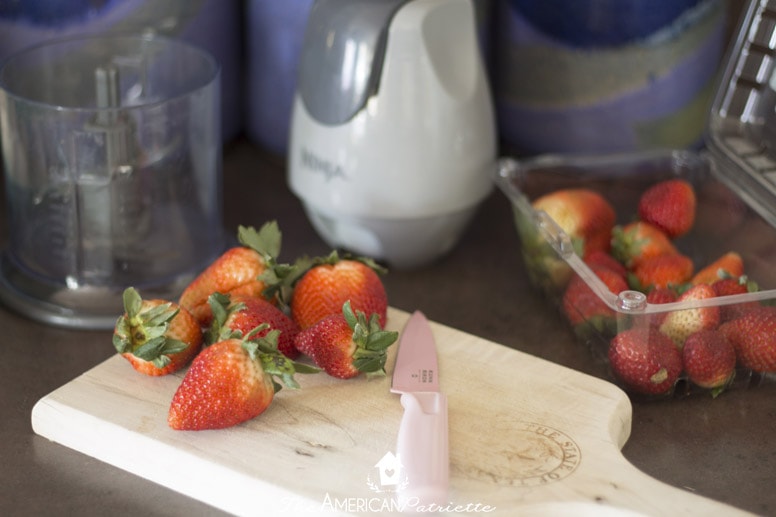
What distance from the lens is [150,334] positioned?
750 millimetres

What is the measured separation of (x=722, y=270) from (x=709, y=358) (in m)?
0.10

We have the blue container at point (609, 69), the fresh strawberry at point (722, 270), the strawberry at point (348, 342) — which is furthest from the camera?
the blue container at point (609, 69)

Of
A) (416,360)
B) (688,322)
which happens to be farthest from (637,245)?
(416,360)

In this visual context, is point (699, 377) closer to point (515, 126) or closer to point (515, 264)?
point (515, 264)

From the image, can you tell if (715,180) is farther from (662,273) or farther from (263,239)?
(263,239)

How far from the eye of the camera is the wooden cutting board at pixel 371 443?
68 centimetres

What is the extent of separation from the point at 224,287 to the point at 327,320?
111mm

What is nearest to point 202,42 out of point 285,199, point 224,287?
point 285,199

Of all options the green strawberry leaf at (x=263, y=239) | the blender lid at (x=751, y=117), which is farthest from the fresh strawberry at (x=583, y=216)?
the green strawberry leaf at (x=263, y=239)

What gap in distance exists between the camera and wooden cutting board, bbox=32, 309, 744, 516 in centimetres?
68

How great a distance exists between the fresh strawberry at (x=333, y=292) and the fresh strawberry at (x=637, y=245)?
23 cm

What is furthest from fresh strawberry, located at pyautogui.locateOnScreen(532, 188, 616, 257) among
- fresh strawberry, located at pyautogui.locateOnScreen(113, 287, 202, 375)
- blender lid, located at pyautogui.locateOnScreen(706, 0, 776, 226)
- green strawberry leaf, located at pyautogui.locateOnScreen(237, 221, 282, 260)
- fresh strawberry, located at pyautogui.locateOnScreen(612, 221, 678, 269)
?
fresh strawberry, located at pyautogui.locateOnScreen(113, 287, 202, 375)

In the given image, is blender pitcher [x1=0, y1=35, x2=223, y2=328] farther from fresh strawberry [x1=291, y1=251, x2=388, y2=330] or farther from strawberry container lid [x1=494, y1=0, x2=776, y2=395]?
strawberry container lid [x1=494, y1=0, x2=776, y2=395]

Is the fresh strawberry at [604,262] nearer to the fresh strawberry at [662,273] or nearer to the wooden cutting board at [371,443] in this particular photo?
the fresh strawberry at [662,273]
